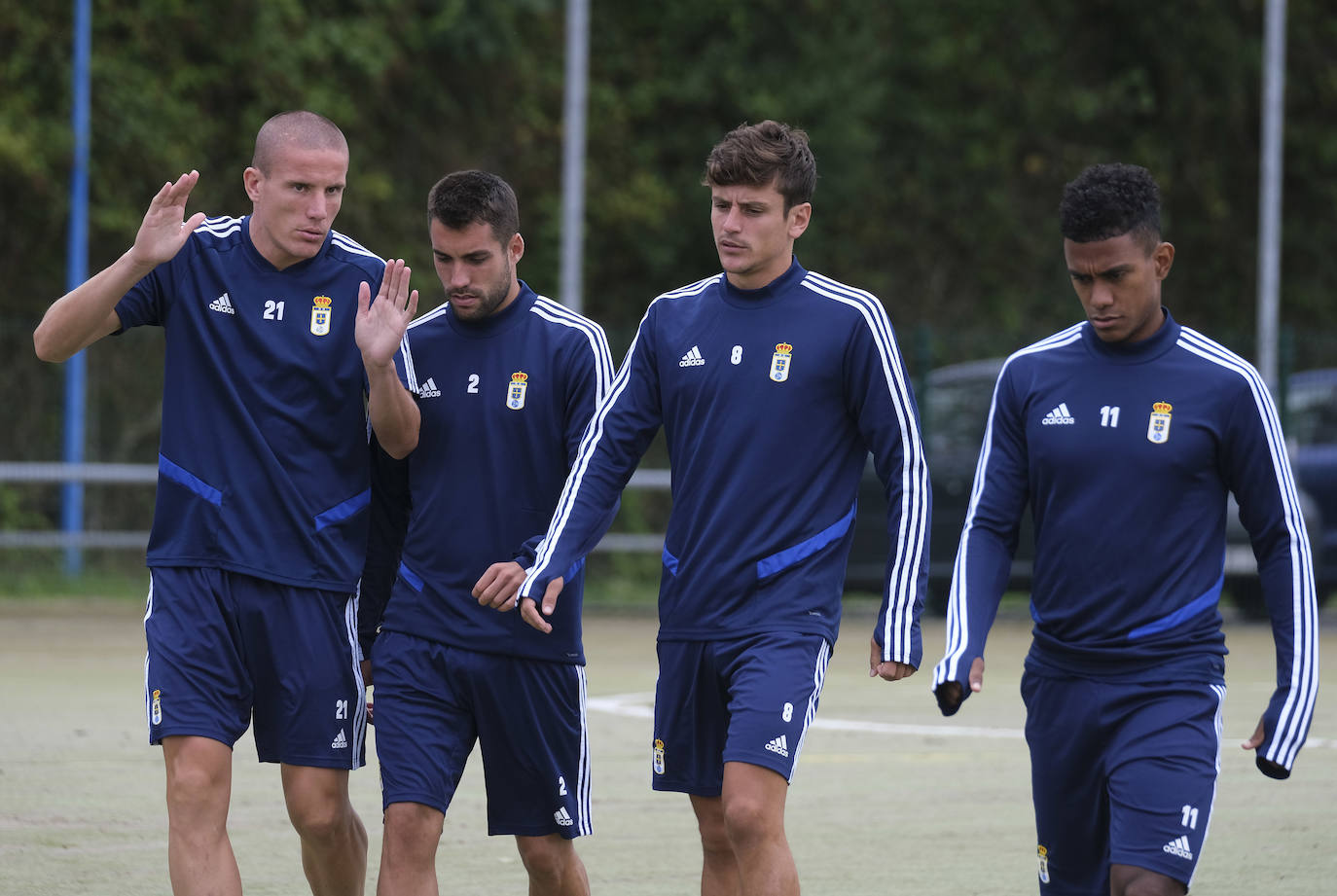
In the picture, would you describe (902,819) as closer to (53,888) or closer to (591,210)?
(53,888)

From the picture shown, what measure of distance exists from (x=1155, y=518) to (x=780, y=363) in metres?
1.20

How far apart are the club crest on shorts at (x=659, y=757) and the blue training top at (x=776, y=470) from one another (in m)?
0.31

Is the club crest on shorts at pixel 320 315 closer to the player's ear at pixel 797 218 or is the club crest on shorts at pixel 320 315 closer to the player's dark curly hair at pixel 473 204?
the player's dark curly hair at pixel 473 204

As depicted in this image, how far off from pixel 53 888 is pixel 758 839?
2860mm

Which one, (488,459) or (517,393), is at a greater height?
(517,393)

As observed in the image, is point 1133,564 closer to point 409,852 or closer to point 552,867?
point 552,867

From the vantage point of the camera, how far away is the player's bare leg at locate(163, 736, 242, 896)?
589 centimetres

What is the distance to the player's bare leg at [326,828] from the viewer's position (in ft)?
20.3

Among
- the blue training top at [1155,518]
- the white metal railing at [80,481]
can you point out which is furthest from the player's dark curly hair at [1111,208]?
the white metal railing at [80,481]

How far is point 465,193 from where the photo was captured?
6285 mm

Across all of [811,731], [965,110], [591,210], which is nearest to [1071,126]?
[965,110]

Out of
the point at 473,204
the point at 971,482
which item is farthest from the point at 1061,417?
the point at 971,482

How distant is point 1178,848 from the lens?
5.18 m

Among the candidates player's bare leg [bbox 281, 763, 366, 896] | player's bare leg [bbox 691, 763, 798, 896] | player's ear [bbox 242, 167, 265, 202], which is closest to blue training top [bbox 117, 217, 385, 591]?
player's ear [bbox 242, 167, 265, 202]
